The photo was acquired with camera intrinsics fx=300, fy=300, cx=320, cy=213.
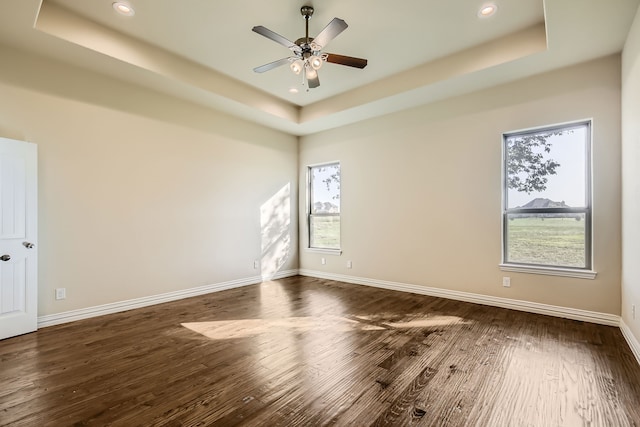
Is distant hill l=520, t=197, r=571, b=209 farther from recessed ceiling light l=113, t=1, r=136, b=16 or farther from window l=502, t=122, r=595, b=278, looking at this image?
recessed ceiling light l=113, t=1, r=136, b=16

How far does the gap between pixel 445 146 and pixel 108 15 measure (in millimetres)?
4390

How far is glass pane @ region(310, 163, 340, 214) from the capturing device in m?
5.88

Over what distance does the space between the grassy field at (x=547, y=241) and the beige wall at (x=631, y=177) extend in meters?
0.43

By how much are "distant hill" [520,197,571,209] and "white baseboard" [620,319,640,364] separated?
1.34 m

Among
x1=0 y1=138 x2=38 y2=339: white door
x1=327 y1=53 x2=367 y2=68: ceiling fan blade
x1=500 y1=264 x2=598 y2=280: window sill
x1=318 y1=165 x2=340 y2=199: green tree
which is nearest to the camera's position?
x1=0 y1=138 x2=38 y2=339: white door

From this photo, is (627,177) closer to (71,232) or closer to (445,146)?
(445,146)

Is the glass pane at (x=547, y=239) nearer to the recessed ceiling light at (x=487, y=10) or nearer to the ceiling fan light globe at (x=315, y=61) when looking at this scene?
the recessed ceiling light at (x=487, y=10)

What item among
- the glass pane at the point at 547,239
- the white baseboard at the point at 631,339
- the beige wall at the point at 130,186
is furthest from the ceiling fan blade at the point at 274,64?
the white baseboard at the point at 631,339

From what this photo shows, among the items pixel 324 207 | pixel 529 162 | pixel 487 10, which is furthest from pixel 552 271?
pixel 324 207

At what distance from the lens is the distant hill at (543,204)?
3.64 meters

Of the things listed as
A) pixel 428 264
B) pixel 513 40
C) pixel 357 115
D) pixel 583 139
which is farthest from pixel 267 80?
pixel 583 139

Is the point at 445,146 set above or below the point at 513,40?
below

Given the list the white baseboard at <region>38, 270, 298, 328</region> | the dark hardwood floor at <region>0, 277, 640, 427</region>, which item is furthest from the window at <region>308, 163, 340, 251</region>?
the dark hardwood floor at <region>0, 277, 640, 427</region>

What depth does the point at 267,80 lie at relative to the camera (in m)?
4.39
